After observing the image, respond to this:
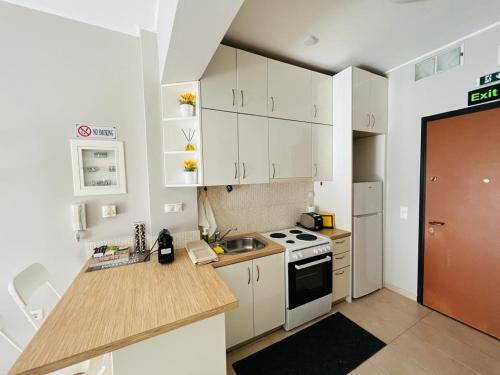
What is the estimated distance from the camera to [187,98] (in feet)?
5.90

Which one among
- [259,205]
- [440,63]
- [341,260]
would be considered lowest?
[341,260]

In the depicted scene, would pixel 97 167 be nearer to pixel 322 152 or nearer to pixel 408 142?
pixel 322 152

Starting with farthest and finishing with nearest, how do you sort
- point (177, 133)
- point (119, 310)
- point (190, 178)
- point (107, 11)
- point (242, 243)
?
point (242, 243)
point (177, 133)
point (190, 178)
point (107, 11)
point (119, 310)

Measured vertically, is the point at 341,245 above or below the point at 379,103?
below

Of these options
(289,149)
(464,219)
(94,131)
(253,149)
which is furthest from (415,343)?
(94,131)

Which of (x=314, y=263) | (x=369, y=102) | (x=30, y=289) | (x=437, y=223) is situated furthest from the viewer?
(x=369, y=102)

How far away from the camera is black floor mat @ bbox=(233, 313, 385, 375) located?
1.61 metres

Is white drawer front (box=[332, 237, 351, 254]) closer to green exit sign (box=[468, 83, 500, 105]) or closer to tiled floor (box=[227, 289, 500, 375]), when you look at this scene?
tiled floor (box=[227, 289, 500, 375])

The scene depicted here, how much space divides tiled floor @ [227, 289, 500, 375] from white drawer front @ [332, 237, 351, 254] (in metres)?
0.67

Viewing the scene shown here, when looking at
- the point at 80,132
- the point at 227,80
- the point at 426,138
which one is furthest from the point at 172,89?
the point at 426,138

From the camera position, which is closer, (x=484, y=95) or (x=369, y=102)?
(x=484, y=95)

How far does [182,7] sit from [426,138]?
2.63 m

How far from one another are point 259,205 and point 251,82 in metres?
1.35

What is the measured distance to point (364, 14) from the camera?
1584 millimetres
